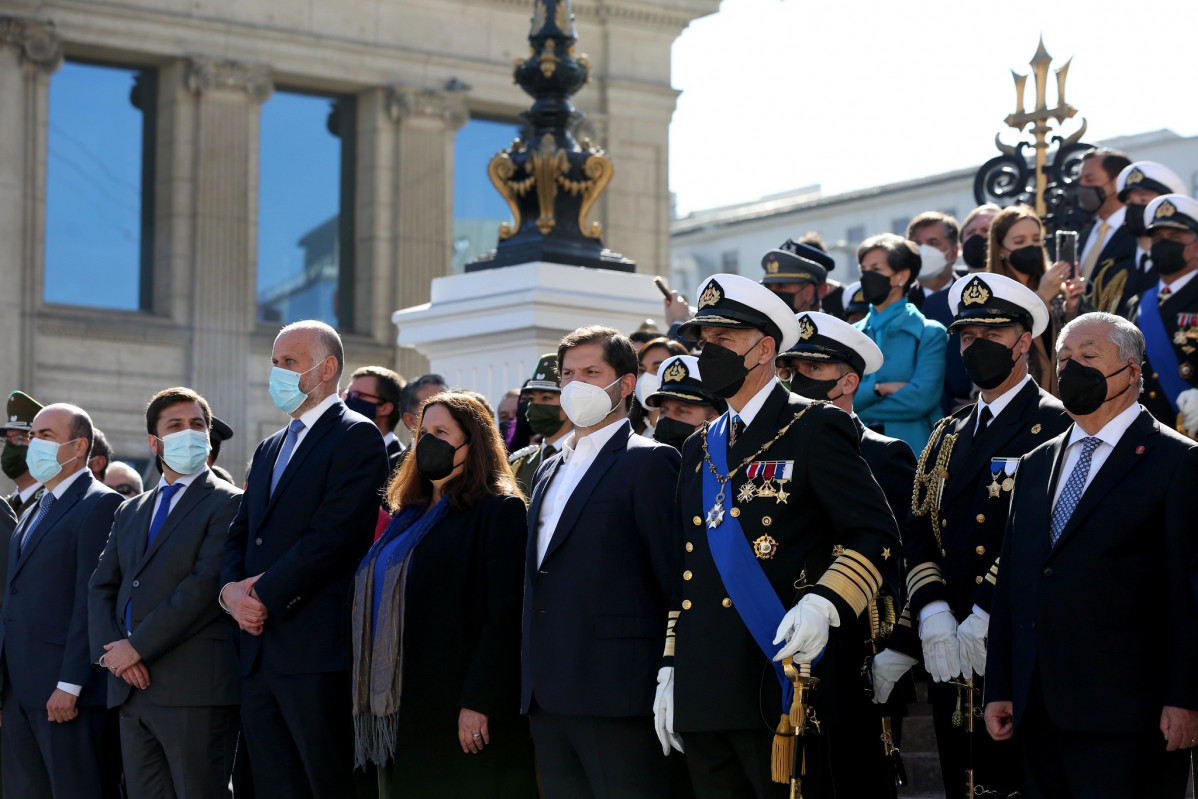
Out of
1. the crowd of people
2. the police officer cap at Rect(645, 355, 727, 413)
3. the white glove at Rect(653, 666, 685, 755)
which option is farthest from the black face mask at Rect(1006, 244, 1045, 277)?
the white glove at Rect(653, 666, 685, 755)

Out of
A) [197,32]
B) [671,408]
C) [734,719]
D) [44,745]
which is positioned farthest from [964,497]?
[197,32]

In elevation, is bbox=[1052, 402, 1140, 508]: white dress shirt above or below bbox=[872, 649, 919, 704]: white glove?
above

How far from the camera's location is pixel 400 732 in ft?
23.2

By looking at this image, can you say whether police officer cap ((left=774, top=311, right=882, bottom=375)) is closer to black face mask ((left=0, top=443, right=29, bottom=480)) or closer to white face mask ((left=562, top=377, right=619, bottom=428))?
white face mask ((left=562, top=377, right=619, bottom=428))

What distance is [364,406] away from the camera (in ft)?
32.1

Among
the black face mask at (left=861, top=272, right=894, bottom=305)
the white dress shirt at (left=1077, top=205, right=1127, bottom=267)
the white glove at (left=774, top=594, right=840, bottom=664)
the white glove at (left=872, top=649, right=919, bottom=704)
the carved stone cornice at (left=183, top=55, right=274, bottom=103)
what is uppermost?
the carved stone cornice at (left=183, top=55, right=274, bottom=103)

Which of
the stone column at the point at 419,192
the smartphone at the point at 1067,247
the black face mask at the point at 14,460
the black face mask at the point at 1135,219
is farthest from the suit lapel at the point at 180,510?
the stone column at the point at 419,192

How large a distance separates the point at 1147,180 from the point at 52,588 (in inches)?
247

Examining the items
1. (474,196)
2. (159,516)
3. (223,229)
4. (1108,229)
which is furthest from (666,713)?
(474,196)

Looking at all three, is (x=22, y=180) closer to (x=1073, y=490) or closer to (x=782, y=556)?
(x=782, y=556)

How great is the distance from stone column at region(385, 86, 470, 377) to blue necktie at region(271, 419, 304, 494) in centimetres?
1852

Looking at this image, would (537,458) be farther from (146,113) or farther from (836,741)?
(146,113)

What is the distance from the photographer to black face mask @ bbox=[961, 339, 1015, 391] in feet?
21.3

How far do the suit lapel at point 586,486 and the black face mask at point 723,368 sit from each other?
0.82 m
